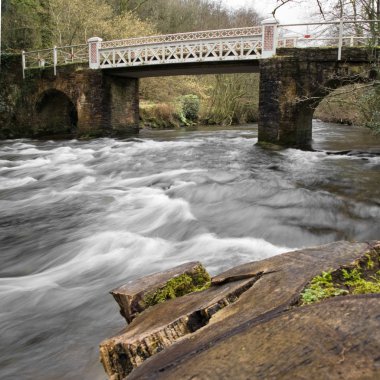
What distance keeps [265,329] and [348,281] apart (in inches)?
34.4

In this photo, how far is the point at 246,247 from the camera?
5969mm

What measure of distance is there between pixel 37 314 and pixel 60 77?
18.8 meters

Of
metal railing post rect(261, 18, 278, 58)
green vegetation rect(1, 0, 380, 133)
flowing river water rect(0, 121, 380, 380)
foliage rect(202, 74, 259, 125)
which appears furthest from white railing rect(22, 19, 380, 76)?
foliage rect(202, 74, 259, 125)

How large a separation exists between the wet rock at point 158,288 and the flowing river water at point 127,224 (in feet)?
2.04

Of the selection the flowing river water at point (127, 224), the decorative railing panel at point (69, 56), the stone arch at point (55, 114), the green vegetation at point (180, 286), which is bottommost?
the flowing river water at point (127, 224)

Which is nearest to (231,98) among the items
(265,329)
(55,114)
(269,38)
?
(55,114)

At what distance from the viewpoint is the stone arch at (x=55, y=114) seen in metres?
22.7

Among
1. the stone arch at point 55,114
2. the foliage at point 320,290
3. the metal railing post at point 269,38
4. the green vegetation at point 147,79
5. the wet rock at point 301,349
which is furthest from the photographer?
the green vegetation at point 147,79

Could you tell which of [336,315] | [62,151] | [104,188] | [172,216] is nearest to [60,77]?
[62,151]

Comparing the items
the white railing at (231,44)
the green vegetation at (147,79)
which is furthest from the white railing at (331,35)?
the green vegetation at (147,79)

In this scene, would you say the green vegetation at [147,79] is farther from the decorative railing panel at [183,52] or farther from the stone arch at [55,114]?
the decorative railing panel at [183,52]

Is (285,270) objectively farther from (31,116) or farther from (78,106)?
(31,116)

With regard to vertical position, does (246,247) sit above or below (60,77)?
below

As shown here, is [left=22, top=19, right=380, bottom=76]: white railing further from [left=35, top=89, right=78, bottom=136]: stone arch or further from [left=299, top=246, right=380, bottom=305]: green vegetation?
[left=299, top=246, right=380, bottom=305]: green vegetation
